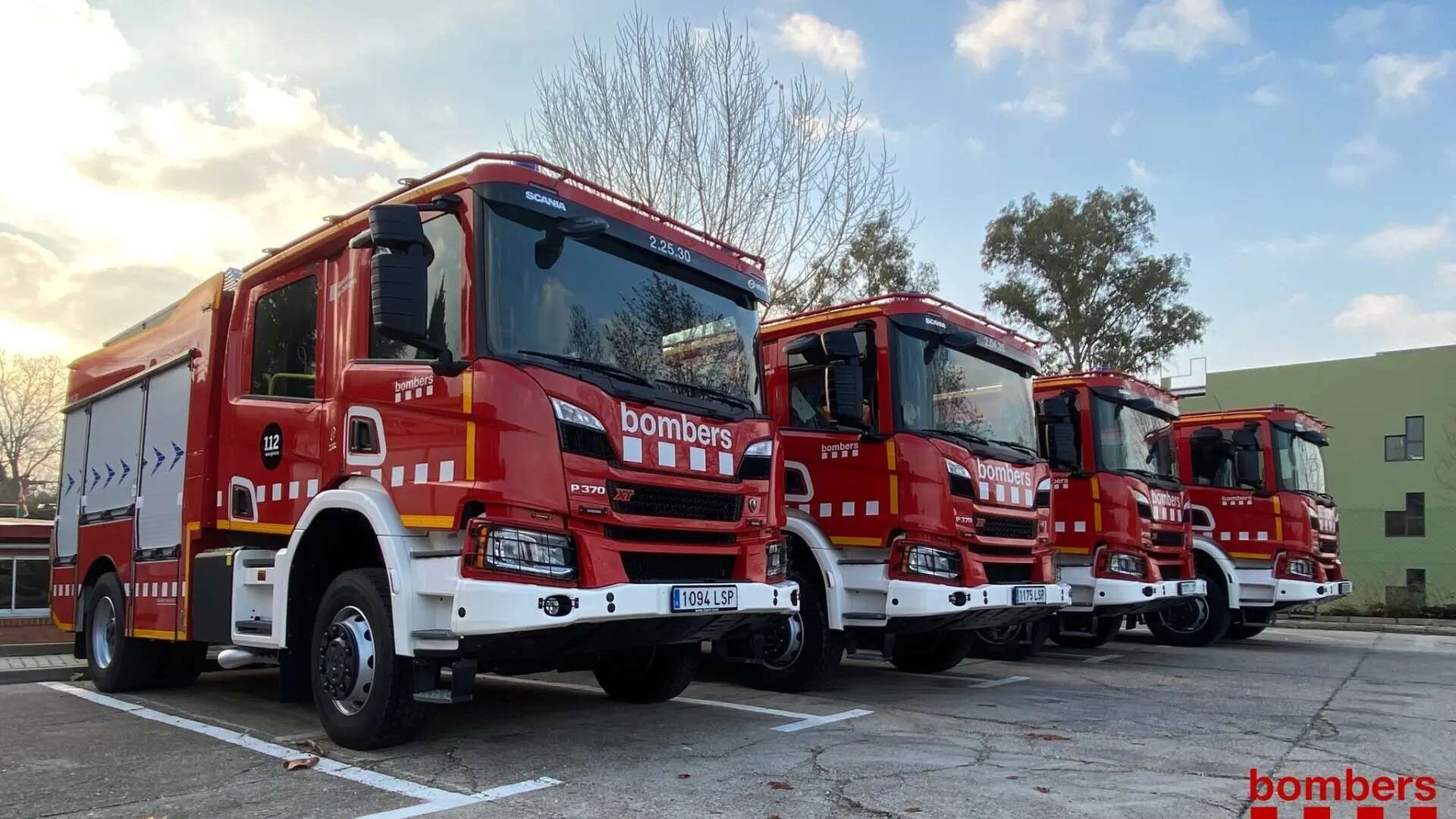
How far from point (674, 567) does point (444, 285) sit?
5.93ft

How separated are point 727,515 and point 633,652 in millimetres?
1549

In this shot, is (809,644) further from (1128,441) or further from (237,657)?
(1128,441)

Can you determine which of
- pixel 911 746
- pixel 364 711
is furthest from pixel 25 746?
pixel 911 746

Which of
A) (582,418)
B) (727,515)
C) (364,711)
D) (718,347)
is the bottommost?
(364,711)

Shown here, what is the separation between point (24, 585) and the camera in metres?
12.3

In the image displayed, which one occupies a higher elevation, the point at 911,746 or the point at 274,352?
the point at 274,352

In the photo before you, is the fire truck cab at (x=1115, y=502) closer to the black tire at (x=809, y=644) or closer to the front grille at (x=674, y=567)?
the black tire at (x=809, y=644)

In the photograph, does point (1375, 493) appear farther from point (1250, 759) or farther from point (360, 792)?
point (360, 792)

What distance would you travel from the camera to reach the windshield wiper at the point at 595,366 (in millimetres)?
5035

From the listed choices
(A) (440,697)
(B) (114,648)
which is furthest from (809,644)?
(B) (114,648)

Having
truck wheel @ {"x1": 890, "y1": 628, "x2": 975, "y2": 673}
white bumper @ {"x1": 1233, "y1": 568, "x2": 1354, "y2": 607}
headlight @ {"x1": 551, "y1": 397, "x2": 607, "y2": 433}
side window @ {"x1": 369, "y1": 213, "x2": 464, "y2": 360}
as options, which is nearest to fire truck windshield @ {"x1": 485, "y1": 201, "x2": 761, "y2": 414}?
side window @ {"x1": 369, "y1": 213, "x2": 464, "y2": 360}

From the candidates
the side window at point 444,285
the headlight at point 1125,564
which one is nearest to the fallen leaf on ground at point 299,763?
the side window at point 444,285

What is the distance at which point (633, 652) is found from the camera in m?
6.69

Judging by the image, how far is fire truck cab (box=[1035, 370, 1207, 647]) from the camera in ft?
32.2
